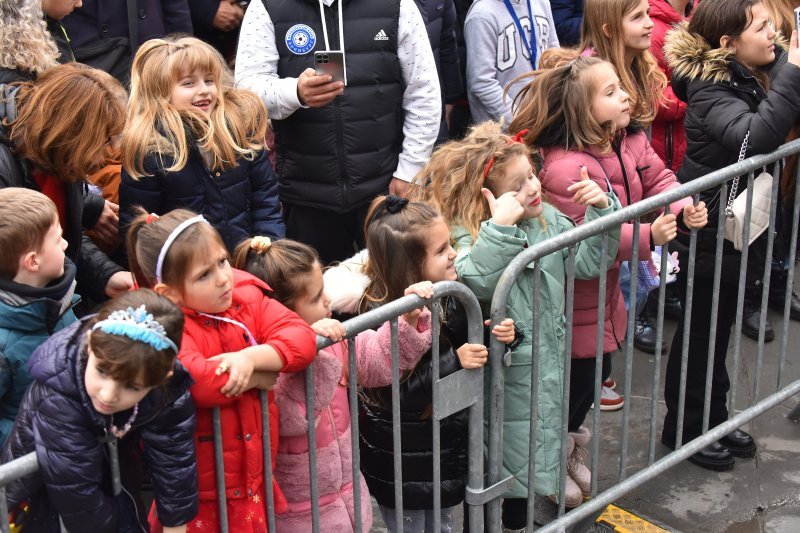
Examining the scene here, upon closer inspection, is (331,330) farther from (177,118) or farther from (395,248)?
(177,118)

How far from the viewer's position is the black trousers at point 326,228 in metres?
5.27

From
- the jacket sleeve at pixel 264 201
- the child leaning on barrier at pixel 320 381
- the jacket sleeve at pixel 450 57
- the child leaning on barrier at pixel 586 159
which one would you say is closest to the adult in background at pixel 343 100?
the jacket sleeve at pixel 264 201

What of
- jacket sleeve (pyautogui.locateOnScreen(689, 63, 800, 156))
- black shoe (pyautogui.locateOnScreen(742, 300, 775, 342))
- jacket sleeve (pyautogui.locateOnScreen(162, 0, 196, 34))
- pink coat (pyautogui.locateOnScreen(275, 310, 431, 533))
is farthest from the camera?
black shoe (pyautogui.locateOnScreen(742, 300, 775, 342))

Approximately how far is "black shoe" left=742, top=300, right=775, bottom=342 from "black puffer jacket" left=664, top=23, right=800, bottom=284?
134 cm

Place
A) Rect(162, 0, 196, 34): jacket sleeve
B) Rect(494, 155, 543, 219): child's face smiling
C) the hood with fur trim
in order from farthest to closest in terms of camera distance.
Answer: Rect(162, 0, 196, 34): jacket sleeve < the hood with fur trim < Rect(494, 155, 543, 219): child's face smiling

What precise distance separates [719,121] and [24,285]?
9.61 ft

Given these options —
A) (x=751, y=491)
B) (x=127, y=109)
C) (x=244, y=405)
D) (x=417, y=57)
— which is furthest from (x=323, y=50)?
(x=751, y=491)

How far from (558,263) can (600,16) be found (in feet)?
5.83

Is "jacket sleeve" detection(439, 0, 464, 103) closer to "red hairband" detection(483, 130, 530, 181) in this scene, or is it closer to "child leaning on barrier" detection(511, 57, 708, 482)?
"child leaning on barrier" detection(511, 57, 708, 482)

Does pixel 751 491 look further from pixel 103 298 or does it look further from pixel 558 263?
pixel 103 298

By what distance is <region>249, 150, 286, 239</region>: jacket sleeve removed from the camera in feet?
14.6

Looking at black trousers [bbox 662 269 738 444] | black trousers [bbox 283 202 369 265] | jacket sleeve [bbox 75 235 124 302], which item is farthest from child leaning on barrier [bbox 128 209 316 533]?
black trousers [bbox 662 269 738 444]

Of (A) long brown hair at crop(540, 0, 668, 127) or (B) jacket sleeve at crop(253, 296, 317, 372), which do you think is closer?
(B) jacket sleeve at crop(253, 296, 317, 372)

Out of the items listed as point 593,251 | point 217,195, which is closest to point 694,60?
point 593,251
